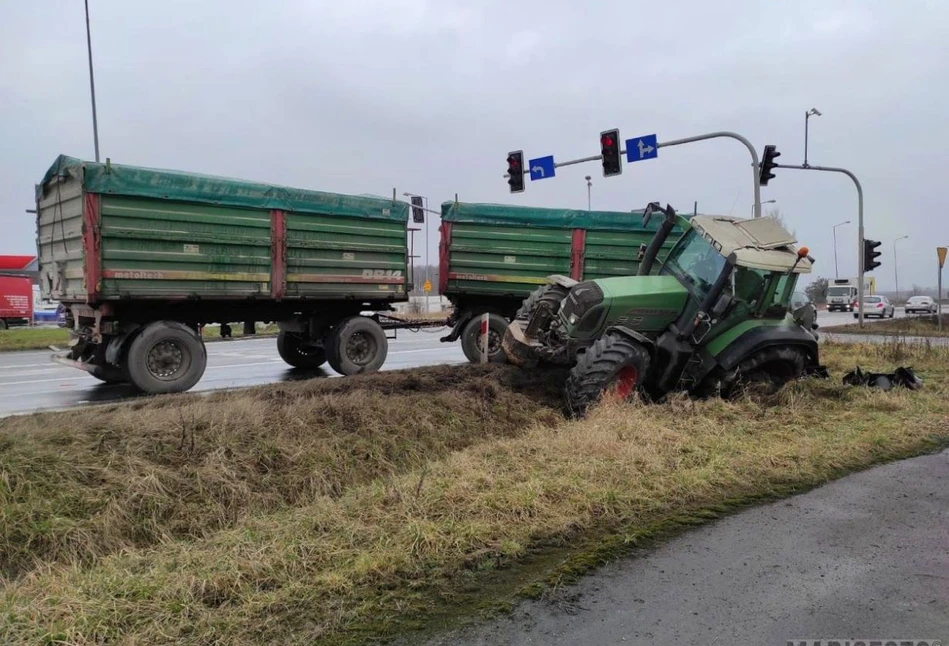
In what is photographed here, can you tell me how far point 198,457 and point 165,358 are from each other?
501 centimetres

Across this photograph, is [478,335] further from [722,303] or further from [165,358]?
[722,303]

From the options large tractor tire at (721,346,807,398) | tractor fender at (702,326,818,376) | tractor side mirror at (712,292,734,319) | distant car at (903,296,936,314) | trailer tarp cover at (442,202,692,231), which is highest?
trailer tarp cover at (442,202,692,231)

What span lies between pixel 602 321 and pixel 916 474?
325 centimetres

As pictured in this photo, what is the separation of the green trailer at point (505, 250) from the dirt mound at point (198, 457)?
18.9ft

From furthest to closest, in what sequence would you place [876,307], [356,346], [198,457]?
[876,307], [356,346], [198,457]

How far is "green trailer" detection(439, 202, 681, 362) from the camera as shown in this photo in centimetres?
1285


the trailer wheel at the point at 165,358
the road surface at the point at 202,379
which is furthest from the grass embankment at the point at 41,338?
the trailer wheel at the point at 165,358

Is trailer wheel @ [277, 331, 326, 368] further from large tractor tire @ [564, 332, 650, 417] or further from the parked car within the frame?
the parked car

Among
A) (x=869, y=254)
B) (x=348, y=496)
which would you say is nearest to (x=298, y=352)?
(x=348, y=496)

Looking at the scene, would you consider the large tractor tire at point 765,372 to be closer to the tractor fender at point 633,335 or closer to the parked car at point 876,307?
the tractor fender at point 633,335

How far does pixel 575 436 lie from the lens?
6.08m

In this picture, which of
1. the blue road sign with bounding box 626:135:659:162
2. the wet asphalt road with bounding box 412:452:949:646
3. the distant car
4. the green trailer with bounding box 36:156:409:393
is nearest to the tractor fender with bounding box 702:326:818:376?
the wet asphalt road with bounding box 412:452:949:646

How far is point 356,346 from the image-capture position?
1148cm

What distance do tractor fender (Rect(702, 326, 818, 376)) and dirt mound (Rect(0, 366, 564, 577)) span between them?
218 cm
